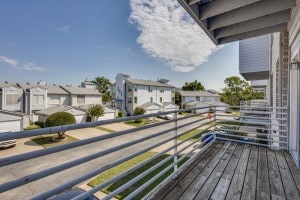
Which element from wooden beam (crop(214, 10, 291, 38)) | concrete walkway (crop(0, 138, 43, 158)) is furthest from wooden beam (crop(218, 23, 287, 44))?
→ concrete walkway (crop(0, 138, 43, 158))

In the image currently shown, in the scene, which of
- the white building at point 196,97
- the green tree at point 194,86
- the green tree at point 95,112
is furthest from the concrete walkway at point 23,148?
the green tree at point 194,86

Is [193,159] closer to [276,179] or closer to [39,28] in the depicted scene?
[276,179]

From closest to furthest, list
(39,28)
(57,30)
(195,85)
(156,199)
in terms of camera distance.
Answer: (156,199) → (39,28) → (57,30) → (195,85)

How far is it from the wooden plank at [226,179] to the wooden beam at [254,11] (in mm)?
2380

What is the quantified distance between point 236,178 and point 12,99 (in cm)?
2732

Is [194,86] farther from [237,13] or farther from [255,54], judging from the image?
[237,13]

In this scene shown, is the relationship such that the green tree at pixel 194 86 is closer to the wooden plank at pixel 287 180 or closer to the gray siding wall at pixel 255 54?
the gray siding wall at pixel 255 54

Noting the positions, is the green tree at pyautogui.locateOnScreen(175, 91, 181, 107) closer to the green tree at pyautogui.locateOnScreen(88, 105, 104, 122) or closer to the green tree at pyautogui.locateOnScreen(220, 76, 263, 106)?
the green tree at pyautogui.locateOnScreen(220, 76, 263, 106)

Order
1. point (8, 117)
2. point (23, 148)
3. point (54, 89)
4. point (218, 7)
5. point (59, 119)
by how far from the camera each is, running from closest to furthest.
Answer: point (218, 7), point (23, 148), point (8, 117), point (59, 119), point (54, 89)

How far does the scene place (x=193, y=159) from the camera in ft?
11.1

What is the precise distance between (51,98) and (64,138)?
12957 millimetres

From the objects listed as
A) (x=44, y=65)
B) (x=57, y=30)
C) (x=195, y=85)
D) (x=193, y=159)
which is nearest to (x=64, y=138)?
(x=193, y=159)

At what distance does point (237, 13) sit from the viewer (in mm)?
3205

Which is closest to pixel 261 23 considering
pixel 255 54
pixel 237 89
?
pixel 255 54
